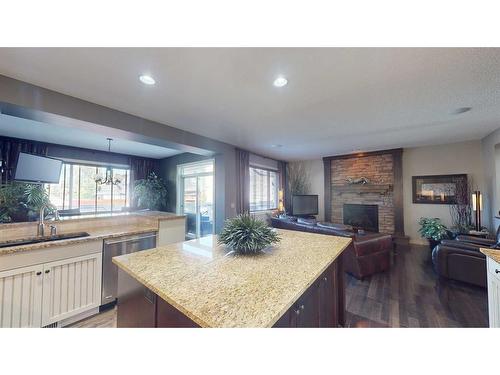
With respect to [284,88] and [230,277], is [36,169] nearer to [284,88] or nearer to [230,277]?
[230,277]

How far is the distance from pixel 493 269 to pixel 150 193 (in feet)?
21.9

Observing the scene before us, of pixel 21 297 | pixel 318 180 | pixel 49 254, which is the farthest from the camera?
pixel 318 180

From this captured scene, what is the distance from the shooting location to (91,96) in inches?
83.3

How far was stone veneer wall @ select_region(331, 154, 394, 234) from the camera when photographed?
16.6 feet

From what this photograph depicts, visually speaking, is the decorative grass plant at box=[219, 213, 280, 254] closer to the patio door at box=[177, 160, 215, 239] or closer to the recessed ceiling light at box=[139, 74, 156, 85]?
the recessed ceiling light at box=[139, 74, 156, 85]

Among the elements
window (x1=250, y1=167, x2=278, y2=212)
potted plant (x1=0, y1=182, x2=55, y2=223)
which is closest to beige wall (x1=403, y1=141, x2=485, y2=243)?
window (x1=250, y1=167, x2=278, y2=212)

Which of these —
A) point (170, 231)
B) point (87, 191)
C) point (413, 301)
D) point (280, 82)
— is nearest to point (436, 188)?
point (413, 301)

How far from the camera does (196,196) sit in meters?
5.45

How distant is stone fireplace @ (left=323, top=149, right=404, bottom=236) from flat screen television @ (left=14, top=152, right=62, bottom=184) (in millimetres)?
6208

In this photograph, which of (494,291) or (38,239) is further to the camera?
(38,239)

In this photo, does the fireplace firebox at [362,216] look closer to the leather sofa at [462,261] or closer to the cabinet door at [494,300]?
the leather sofa at [462,261]

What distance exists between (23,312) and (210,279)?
1843 millimetres

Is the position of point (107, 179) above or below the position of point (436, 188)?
above

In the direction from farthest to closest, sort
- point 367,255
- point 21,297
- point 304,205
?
point 304,205 → point 367,255 → point 21,297
